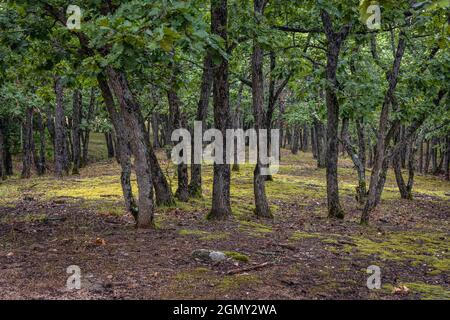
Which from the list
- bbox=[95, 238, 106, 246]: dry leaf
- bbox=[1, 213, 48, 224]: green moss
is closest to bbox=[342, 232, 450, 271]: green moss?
bbox=[95, 238, 106, 246]: dry leaf

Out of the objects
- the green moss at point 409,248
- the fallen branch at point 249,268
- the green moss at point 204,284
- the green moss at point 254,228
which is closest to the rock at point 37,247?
the green moss at point 204,284

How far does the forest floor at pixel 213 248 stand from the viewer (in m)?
6.75

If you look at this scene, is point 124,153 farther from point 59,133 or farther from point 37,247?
point 59,133

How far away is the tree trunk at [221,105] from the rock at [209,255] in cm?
440

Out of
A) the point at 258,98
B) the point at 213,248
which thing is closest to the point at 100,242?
the point at 213,248

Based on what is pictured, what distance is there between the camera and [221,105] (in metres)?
12.4

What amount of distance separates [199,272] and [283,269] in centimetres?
143

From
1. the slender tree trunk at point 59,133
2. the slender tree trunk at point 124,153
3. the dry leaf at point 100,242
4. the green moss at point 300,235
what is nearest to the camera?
the dry leaf at point 100,242

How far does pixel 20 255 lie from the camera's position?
8.52 m

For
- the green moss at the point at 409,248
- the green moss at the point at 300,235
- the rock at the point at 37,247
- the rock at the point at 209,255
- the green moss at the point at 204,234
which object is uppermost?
the rock at the point at 209,255

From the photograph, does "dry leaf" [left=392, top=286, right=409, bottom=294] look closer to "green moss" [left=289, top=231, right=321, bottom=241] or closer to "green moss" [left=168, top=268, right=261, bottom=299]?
"green moss" [left=168, top=268, right=261, bottom=299]

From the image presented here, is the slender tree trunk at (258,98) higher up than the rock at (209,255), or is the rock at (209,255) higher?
the slender tree trunk at (258,98)

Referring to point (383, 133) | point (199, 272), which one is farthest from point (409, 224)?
point (199, 272)

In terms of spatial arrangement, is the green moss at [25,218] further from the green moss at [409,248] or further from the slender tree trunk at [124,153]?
the green moss at [409,248]
